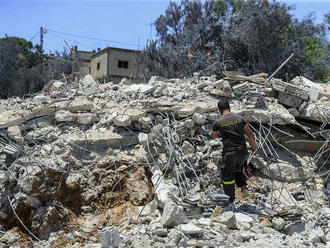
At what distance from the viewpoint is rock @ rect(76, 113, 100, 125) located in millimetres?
5629

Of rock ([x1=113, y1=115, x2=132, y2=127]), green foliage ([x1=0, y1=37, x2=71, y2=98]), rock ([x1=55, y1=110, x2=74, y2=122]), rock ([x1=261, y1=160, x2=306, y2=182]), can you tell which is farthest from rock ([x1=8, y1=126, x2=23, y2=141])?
green foliage ([x1=0, y1=37, x2=71, y2=98])

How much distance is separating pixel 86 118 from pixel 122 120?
0.63 metres

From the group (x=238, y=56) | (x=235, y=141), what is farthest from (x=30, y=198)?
(x=238, y=56)

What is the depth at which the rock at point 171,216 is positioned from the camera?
3.80 meters

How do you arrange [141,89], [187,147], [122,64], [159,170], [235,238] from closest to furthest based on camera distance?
[235,238] → [159,170] → [187,147] → [141,89] → [122,64]

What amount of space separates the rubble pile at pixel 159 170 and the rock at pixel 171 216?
1 cm

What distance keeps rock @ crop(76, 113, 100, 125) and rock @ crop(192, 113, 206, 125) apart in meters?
1.64

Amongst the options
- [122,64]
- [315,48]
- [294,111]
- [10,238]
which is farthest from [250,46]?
[122,64]

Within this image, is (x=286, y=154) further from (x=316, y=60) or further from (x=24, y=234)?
(x=316, y=60)

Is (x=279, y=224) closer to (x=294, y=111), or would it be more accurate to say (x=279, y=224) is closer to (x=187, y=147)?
(x=187, y=147)

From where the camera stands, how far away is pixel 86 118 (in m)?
5.63

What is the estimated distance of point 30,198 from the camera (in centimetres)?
463

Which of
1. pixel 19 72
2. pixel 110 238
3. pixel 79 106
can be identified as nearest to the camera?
pixel 110 238

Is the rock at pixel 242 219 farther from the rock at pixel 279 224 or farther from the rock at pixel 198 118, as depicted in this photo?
the rock at pixel 198 118
